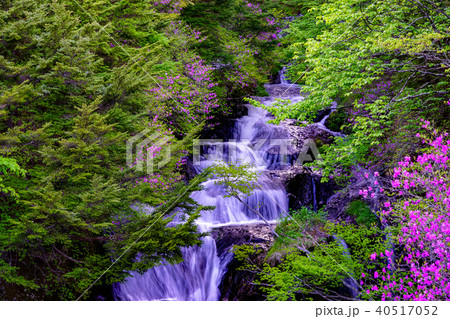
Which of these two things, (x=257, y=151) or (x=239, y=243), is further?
(x=257, y=151)

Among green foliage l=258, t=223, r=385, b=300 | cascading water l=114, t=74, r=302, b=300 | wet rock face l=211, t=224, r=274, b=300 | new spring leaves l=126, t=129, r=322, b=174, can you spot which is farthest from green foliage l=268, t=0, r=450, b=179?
new spring leaves l=126, t=129, r=322, b=174

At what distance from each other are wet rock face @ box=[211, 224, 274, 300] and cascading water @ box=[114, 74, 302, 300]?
0.20 metres

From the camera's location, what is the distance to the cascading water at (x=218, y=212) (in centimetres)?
924

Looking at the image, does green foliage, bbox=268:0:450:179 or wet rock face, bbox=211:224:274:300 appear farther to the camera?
wet rock face, bbox=211:224:274:300

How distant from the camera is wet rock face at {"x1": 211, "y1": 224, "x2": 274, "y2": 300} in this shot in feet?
29.1

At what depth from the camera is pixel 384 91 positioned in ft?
34.3

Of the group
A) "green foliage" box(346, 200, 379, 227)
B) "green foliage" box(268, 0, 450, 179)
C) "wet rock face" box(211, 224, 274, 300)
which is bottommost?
"wet rock face" box(211, 224, 274, 300)

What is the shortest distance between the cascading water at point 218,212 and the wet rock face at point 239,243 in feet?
0.64

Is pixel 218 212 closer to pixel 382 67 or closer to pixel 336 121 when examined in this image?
pixel 382 67

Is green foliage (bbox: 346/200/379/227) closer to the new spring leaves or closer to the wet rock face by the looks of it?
the new spring leaves

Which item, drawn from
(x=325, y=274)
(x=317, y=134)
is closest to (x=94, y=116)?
(x=325, y=274)

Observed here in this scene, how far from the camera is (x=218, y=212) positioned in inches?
452

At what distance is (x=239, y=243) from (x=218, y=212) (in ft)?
6.01

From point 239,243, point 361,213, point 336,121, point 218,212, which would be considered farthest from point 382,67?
point 218,212
